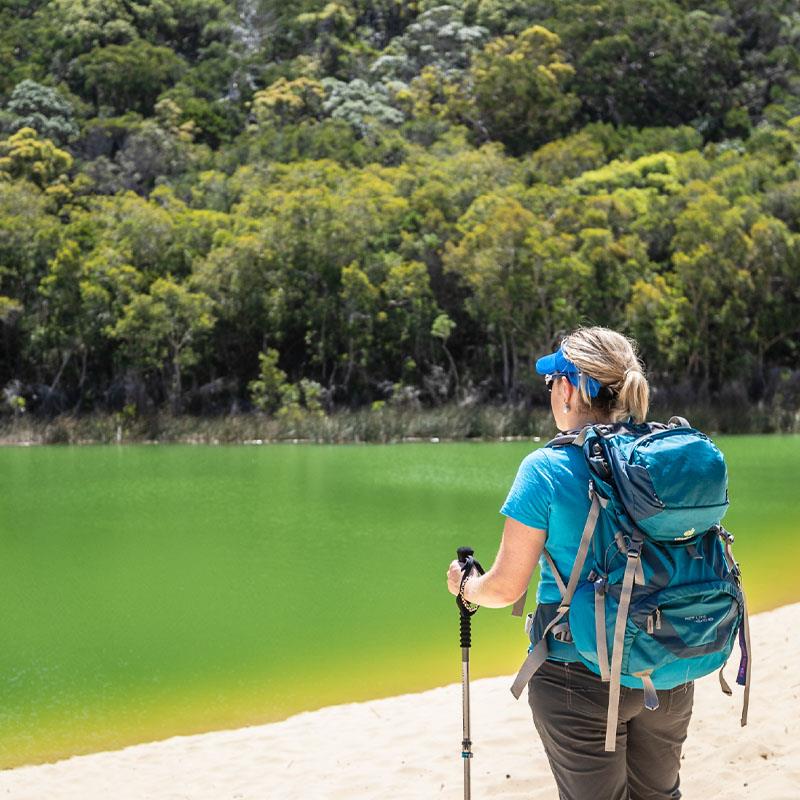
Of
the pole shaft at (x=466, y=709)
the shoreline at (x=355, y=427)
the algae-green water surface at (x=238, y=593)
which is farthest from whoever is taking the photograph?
the shoreline at (x=355, y=427)

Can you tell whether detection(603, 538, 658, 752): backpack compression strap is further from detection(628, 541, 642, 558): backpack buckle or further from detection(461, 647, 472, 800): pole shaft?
detection(461, 647, 472, 800): pole shaft

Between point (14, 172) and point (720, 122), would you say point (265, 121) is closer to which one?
point (14, 172)

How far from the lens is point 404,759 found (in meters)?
4.11

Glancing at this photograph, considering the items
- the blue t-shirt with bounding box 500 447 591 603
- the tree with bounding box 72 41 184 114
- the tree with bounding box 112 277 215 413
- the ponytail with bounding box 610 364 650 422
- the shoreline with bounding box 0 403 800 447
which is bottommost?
the shoreline with bounding box 0 403 800 447

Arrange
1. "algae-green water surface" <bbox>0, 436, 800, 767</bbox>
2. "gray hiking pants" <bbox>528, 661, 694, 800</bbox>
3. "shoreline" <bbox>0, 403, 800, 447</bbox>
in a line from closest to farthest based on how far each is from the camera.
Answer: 1. "gray hiking pants" <bbox>528, 661, 694, 800</bbox>
2. "algae-green water surface" <bbox>0, 436, 800, 767</bbox>
3. "shoreline" <bbox>0, 403, 800, 447</bbox>

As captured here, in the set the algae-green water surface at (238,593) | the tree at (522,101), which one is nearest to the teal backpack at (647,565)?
the algae-green water surface at (238,593)

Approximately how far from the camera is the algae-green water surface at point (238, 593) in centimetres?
561

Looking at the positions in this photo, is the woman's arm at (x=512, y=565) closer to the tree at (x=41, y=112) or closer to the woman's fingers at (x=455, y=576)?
the woman's fingers at (x=455, y=576)

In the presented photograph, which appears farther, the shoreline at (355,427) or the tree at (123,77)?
the tree at (123,77)

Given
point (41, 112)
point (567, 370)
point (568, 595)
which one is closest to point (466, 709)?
point (568, 595)

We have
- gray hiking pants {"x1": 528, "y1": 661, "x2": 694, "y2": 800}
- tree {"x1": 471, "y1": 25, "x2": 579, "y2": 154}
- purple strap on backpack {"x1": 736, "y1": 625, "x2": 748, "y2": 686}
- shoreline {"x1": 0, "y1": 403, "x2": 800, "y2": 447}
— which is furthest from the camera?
tree {"x1": 471, "y1": 25, "x2": 579, "y2": 154}

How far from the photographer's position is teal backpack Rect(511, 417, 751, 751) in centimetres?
A: 194

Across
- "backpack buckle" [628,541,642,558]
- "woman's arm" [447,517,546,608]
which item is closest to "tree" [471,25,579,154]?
"woman's arm" [447,517,546,608]

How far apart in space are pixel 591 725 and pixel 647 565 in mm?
322
